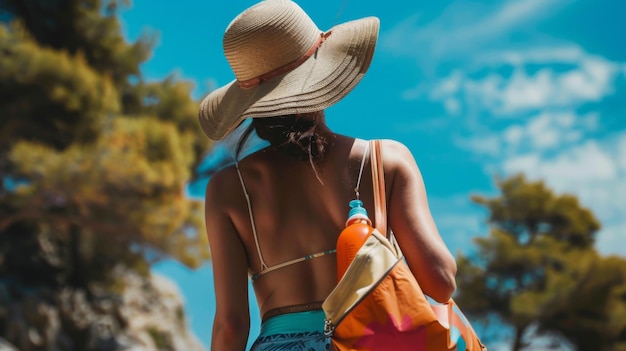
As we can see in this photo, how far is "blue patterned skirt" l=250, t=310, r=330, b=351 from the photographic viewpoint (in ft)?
4.12

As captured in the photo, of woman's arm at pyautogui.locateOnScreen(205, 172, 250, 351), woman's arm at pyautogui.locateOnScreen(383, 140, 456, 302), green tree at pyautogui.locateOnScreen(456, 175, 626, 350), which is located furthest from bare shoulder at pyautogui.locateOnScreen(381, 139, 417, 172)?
green tree at pyautogui.locateOnScreen(456, 175, 626, 350)

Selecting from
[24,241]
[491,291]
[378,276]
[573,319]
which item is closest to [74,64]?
Answer: [24,241]

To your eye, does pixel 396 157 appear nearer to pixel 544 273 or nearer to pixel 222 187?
pixel 222 187

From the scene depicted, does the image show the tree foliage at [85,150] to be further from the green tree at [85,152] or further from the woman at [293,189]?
the woman at [293,189]

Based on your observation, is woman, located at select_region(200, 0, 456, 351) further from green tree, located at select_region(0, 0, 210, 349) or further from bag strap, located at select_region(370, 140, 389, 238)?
green tree, located at select_region(0, 0, 210, 349)

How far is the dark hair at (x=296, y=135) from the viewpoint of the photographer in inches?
51.0

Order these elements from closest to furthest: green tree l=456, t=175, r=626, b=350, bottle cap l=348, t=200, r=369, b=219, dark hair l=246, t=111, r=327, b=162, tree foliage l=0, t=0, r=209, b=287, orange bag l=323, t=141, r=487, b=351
Answer: orange bag l=323, t=141, r=487, b=351, bottle cap l=348, t=200, r=369, b=219, dark hair l=246, t=111, r=327, b=162, tree foliage l=0, t=0, r=209, b=287, green tree l=456, t=175, r=626, b=350

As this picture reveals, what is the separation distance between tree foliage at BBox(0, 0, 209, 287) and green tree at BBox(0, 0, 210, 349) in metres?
0.02

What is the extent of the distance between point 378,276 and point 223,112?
0.54 meters

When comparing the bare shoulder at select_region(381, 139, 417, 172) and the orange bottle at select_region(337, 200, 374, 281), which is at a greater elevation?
the bare shoulder at select_region(381, 139, 417, 172)

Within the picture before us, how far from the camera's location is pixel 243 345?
137 cm

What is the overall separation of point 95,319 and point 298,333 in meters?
11.6

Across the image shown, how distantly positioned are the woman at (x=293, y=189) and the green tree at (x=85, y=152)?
31.4ft

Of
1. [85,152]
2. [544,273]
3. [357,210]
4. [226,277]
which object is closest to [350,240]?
[357,210]
